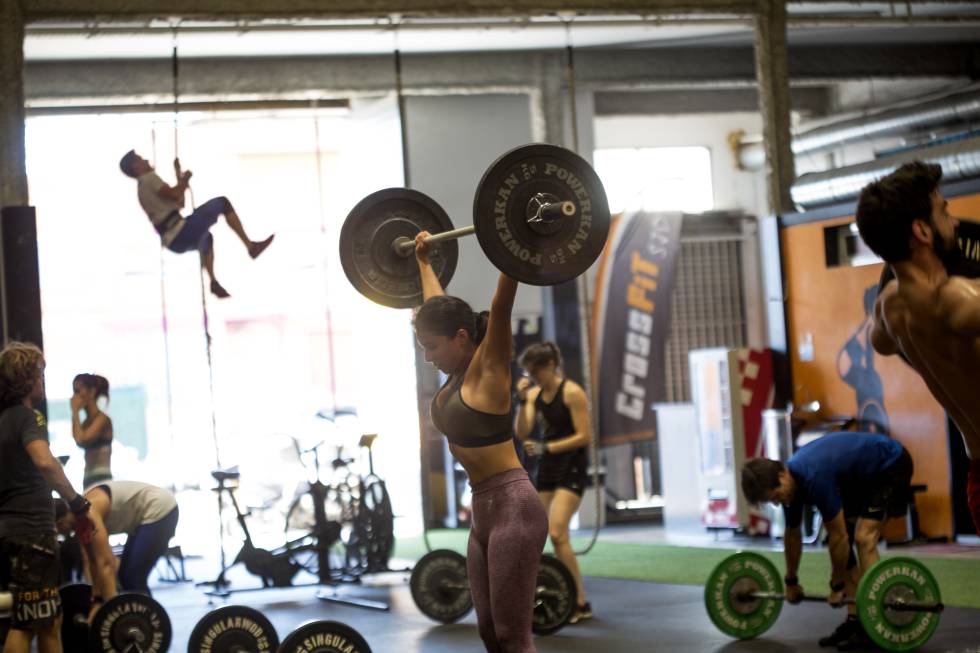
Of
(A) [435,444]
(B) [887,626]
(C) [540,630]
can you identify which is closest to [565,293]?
(A) [435,444]

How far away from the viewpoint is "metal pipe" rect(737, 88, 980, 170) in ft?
37.4

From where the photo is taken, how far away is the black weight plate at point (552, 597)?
5617 mm

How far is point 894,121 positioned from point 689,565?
5.98 m

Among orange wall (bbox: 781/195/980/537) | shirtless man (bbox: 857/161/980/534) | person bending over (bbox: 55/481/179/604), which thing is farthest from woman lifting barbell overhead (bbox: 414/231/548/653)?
orange wall (bbox: 781/195/980/537)

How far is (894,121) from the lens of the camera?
39.6ft

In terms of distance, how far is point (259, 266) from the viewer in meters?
12.8

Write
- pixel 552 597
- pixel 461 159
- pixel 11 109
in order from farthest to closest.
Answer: pixel 461 159, pixel 11 109, pixel 552 597

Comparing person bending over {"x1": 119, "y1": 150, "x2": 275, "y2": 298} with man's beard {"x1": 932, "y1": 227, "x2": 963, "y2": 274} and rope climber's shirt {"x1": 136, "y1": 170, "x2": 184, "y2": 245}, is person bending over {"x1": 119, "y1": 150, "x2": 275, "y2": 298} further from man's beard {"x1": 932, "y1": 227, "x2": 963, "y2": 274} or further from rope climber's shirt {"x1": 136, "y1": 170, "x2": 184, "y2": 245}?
man's beard {"x1": 932, "y1": 227, "x2": 963, "y2": 274}

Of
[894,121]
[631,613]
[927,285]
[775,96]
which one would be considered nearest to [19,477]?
[927,285]

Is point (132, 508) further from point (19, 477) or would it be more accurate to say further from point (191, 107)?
point (191, 107)

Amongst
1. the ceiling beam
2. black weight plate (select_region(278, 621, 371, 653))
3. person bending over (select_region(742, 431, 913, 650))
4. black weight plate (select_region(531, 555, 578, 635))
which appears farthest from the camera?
the ceiling beam

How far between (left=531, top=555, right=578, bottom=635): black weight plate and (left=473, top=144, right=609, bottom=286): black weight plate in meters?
2.62

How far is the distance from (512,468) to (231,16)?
5.39 meters

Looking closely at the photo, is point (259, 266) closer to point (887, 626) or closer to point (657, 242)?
point (657, 242)
